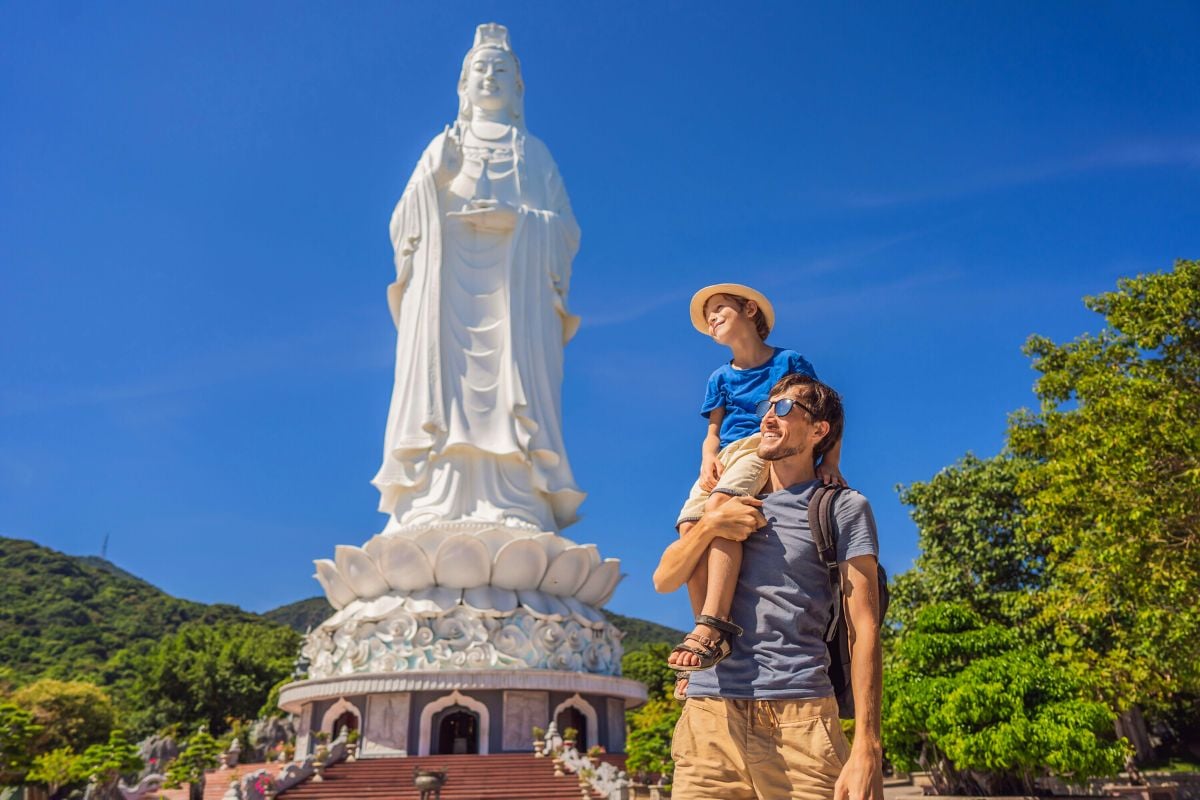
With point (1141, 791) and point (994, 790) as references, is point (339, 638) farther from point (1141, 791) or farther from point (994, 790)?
point (1141, 791)

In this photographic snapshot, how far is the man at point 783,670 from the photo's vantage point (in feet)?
7.48

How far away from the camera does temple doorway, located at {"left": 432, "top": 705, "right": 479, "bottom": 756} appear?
14.9 metres

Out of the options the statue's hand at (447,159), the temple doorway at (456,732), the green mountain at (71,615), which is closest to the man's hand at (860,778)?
the temple doorway at (456,732)

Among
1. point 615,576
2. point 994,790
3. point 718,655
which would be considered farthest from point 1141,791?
point 718,655

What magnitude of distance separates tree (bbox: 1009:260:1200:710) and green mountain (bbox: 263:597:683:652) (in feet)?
137

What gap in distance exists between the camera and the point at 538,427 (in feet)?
58.1

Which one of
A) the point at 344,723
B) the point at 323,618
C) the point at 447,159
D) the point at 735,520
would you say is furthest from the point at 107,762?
the point at 323,618

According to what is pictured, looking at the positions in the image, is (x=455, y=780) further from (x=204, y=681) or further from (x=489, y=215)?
(x=204, y=681)

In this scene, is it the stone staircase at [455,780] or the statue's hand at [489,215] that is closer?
the stone staircase at [455,780]

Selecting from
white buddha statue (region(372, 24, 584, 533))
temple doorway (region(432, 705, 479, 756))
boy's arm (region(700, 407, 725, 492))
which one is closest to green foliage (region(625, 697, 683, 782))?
temple doorway (region(432, 705, 479, 756))

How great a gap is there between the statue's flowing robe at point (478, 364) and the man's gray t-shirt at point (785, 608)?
14162mm

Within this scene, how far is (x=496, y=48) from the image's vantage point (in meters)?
20.5

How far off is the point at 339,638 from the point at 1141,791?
12.8 meters

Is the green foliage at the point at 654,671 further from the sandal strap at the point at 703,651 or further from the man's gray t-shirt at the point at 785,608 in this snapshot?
the sandal strap at the point at 703,651
